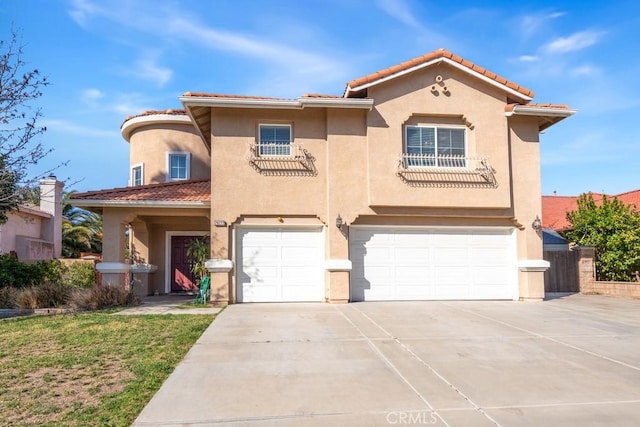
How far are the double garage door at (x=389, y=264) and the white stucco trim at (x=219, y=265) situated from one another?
1.43ft

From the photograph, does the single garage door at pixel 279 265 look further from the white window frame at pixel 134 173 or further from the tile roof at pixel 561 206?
the tile roof at pixel 561 206

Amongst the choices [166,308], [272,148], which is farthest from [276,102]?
[166,308]

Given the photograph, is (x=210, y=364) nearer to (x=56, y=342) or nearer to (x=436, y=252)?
(x=56, y=342)

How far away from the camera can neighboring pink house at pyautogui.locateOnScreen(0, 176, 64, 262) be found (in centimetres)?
2087

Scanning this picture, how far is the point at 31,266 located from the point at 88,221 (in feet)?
55.2

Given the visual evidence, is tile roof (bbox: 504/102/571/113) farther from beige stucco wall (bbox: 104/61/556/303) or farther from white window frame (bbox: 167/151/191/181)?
white window frame (bbox: 167/151/191/181)

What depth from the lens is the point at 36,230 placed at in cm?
2348

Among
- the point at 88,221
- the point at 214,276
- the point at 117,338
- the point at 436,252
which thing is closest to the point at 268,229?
the point at 214,276

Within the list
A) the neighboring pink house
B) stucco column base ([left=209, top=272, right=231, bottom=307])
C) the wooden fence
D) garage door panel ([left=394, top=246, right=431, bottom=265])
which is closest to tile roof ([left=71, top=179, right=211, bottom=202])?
stucco column base ([left=209, top=272, right=231, bottom=307])

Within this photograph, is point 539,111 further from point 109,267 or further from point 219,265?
point 109,267

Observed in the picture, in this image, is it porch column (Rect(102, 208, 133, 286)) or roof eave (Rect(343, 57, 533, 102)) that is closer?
roof eave (Rect(343, 57, 533, 102))

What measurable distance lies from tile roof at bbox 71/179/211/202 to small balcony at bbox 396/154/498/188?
19.3ft

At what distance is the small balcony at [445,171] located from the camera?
Result: 45.6 ft

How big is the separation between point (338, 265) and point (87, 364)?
25.2ft
